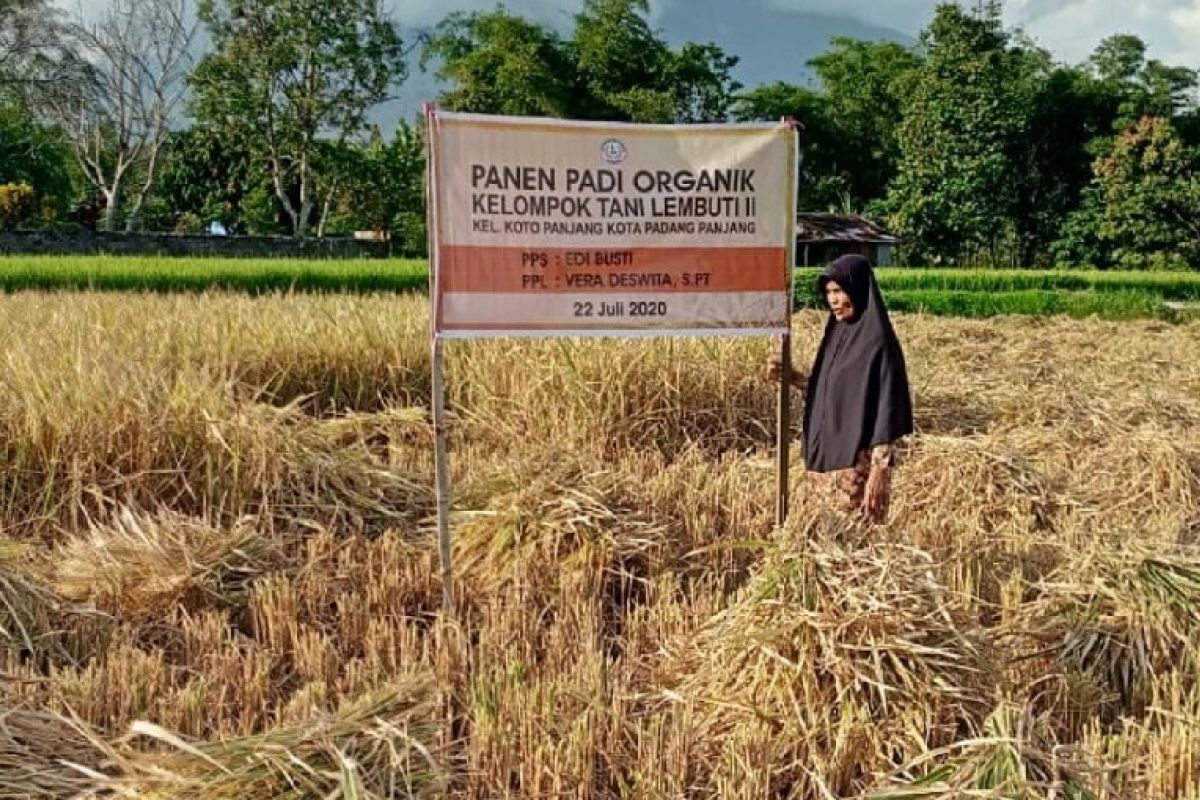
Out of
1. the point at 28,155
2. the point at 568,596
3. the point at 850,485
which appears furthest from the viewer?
the point at 28,155

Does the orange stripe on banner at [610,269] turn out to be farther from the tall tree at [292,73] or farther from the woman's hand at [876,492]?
the tall tree at [292,73]

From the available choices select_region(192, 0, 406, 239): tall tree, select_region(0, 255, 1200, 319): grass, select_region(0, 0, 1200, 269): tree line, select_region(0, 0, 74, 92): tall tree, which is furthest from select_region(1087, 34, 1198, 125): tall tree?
select_region(0, 0, 74, 92): tall tree

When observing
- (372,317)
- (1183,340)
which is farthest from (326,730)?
(1183,340)

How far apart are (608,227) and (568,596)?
1.29 meters

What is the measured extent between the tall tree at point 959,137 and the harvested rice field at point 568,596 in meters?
27.1

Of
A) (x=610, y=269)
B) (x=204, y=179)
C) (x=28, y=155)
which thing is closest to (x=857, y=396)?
(x=610, y=269)

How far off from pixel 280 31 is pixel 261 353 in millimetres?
29387

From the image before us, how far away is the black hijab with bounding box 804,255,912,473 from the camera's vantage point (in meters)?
3.67

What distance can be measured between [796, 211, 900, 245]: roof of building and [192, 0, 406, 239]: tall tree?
48.1 ft

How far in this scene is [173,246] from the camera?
25.4 metres

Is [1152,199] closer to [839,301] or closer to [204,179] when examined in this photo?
[839,301]

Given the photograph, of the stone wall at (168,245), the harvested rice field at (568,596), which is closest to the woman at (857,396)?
the harvested rice field at (568,596)

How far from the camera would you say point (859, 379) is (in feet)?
12.2

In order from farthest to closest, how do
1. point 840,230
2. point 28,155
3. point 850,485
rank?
point 28,155 → point 840,230 → point 850,485
